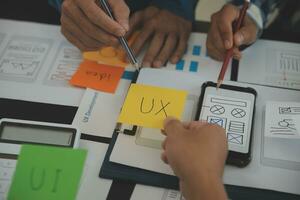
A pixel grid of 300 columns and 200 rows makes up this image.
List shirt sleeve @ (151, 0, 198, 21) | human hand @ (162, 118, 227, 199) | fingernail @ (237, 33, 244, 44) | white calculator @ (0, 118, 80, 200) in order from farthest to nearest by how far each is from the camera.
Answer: shirt sleeve @ (151, 0, 198, 21) < fingernail @ (237, 33, 244, 44) < white calculator @ (0, 118, 80, 200) < human hand @ (162, 118, 227, 199)

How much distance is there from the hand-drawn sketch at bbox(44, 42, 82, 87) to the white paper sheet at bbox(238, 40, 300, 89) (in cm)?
33

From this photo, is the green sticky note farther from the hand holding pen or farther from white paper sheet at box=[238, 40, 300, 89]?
white paper sheet at box=[238, 40, 300, 89]

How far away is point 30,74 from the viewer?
2.42 feet

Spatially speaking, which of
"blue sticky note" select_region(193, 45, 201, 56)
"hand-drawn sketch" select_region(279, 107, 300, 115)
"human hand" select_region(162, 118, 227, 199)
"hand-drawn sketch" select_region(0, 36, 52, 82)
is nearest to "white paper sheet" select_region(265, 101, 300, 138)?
"hand-drawn sketch" select_region(279, 107, 300, 115)

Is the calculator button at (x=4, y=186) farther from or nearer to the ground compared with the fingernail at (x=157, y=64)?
nearer to the ground

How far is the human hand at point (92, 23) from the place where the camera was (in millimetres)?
653

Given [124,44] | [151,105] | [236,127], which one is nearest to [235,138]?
[236,127]

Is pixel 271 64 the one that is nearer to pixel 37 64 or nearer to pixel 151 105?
pixel 151 105

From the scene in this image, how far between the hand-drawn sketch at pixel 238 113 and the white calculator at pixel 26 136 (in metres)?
0.25

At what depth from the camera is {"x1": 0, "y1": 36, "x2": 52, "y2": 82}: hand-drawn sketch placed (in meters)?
0.74

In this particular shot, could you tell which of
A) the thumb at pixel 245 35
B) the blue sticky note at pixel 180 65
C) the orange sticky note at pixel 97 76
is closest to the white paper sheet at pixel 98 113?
the orange sticky note at pixel 97 76

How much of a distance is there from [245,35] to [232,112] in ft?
0.61

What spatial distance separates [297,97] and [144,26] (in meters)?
0.35

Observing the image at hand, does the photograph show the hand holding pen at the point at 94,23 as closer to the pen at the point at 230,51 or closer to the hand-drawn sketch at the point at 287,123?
the pen at the point at 230,51
